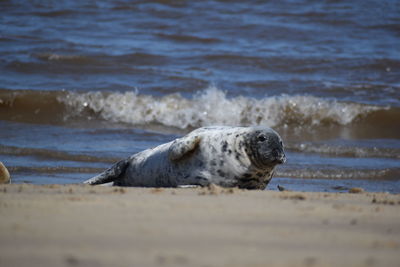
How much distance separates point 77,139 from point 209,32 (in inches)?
278

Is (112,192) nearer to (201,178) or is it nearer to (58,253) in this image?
(201,178)

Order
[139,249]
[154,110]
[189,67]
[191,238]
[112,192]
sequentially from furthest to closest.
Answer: [189,67] < [154,110] < [112,192] < [191,238] < [139,249]

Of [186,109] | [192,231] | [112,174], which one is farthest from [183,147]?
[186,109]

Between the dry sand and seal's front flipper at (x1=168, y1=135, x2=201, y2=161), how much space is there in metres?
1.13

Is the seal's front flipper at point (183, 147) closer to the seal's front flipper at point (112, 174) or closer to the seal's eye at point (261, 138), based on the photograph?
the seal's eye at point (261, 138)

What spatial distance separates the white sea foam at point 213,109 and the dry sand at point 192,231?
678 centimetres

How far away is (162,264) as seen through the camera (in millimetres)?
2562

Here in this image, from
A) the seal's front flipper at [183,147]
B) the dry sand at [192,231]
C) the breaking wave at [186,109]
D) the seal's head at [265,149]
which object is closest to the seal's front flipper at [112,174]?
the seal's front flipper at [183,147]

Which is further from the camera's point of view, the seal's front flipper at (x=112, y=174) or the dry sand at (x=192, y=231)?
the seal's front flipper at (x=112, y=174)

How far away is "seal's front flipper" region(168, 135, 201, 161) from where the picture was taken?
18.1 feet

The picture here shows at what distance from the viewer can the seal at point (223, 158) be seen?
547 cm

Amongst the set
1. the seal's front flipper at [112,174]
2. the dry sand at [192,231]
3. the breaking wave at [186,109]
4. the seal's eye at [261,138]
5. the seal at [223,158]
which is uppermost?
the dry sand at [192,231]

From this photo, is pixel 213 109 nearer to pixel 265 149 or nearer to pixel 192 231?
pixel 265 149

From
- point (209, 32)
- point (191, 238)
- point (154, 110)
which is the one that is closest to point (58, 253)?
point (191, 238)
